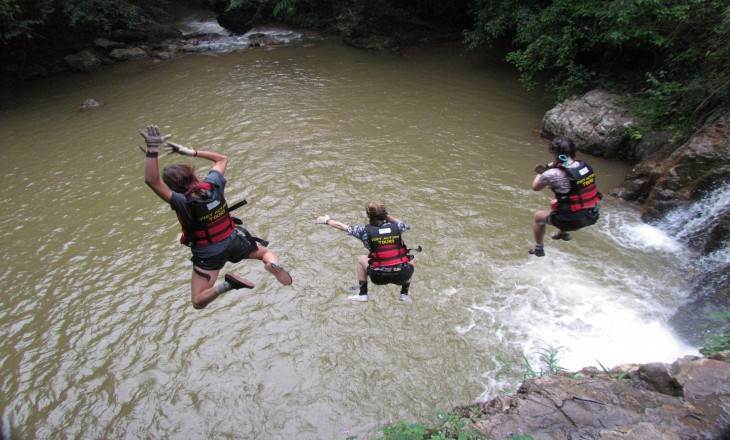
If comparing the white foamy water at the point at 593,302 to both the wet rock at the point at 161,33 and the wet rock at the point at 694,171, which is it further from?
the wet rock at the point at 161,33

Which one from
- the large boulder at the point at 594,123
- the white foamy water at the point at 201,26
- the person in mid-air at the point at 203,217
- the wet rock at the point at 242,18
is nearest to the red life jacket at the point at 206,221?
the person in mid-air at the point at 203,217

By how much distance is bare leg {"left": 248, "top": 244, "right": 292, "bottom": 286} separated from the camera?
5.46m

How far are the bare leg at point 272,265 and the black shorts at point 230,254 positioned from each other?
0.18 metres

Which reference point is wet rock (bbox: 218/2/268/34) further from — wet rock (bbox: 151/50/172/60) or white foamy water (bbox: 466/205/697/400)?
white foamy water (bbox: 466/205/697/400)

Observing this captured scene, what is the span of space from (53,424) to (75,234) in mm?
4574

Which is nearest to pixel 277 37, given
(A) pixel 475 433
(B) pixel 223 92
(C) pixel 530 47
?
(B) pixel 223 92

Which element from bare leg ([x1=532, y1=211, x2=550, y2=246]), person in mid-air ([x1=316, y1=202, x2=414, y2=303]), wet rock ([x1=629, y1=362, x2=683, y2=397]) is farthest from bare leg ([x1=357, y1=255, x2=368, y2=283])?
wet rock ([x1=629, y1=362, x2=683, y2=397])

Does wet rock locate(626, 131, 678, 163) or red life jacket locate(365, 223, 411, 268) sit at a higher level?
wet rock locate(626, 131, 678, 163)

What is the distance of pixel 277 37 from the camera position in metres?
23.0

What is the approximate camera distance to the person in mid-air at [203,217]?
14.5ft

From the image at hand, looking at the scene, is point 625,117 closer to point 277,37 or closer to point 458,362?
point 458,362

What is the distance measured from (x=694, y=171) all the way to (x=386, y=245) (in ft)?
22.4

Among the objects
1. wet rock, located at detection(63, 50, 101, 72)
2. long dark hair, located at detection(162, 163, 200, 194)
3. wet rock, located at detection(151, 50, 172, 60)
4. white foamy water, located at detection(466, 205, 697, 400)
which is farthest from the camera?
wet rock, located at detection(151, 50, 172, 60)

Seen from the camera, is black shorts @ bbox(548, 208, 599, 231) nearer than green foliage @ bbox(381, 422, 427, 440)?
No
